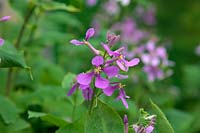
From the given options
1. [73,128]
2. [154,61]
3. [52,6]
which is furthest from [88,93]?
[154,61]

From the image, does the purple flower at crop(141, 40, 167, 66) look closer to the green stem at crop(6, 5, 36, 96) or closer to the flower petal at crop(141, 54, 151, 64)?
the flower petal at crop(141, 54, 151, 64)

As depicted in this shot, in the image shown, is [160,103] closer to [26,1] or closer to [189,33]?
[26,1]

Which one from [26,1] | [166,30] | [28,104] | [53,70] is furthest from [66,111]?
[166,30]

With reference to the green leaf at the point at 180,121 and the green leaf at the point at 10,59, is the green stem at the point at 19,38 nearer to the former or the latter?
the green leaf at the point at 10,59

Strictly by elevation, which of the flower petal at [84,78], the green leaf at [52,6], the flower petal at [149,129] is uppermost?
the green leaf at [52,6]

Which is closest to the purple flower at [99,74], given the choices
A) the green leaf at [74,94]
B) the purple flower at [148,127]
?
the purple flower at [148,127]

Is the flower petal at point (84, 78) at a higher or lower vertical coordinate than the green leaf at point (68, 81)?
lower

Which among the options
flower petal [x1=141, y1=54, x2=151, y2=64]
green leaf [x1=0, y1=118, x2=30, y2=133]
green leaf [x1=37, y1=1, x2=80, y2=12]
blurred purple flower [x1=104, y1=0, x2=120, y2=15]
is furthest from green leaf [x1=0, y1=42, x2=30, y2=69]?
blurred purple flower [x1=104, y1=0, x2=120, y2=15]

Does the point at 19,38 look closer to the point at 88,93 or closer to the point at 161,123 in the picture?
the point at 88,93
